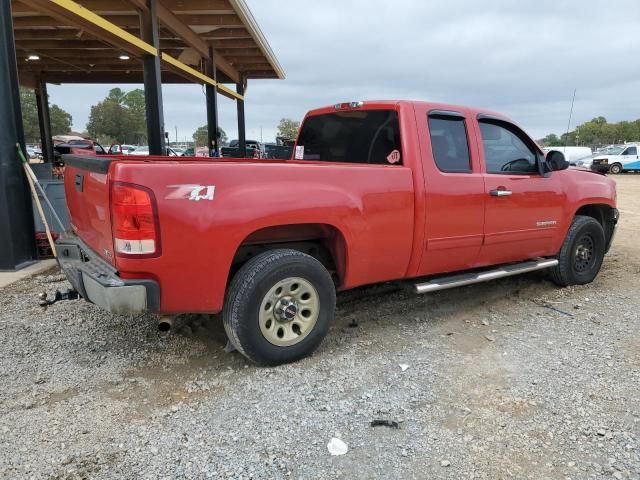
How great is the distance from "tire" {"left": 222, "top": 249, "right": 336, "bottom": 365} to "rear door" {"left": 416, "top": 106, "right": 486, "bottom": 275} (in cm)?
108

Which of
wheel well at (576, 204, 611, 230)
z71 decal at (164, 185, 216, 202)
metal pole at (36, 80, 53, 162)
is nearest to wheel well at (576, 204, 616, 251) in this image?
wheel well at (576, 204, 611, 230)

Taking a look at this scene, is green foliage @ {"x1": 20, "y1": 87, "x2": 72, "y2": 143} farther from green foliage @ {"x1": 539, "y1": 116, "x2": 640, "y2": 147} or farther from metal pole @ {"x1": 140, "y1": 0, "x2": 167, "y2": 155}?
green foliage @ {"x1": 539, "y1": 116, "x2": 640, "y2": 147}

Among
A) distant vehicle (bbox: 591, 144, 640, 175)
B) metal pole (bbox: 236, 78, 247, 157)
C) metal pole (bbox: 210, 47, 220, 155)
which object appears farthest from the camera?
distant vehicle (bbox: 591, 144, 640, 175)

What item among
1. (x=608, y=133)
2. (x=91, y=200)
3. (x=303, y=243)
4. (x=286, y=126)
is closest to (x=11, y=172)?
(x=91, y=200)

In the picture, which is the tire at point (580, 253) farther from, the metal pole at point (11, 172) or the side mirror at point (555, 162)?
the metal pole at point (11, 172)

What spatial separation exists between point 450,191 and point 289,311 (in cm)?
170

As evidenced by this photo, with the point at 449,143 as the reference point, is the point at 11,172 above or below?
below

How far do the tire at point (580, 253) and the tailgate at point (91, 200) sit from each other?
4493 mm

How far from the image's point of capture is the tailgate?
2.93 metres

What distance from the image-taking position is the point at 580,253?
18.0ft

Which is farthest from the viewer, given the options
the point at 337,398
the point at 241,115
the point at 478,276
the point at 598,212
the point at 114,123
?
the point at 114,123

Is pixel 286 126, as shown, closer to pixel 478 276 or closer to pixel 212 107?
pixel 212 107

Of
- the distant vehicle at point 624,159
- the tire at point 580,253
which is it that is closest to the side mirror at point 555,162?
the tire at point 580,253

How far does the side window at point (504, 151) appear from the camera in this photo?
14.7ft
